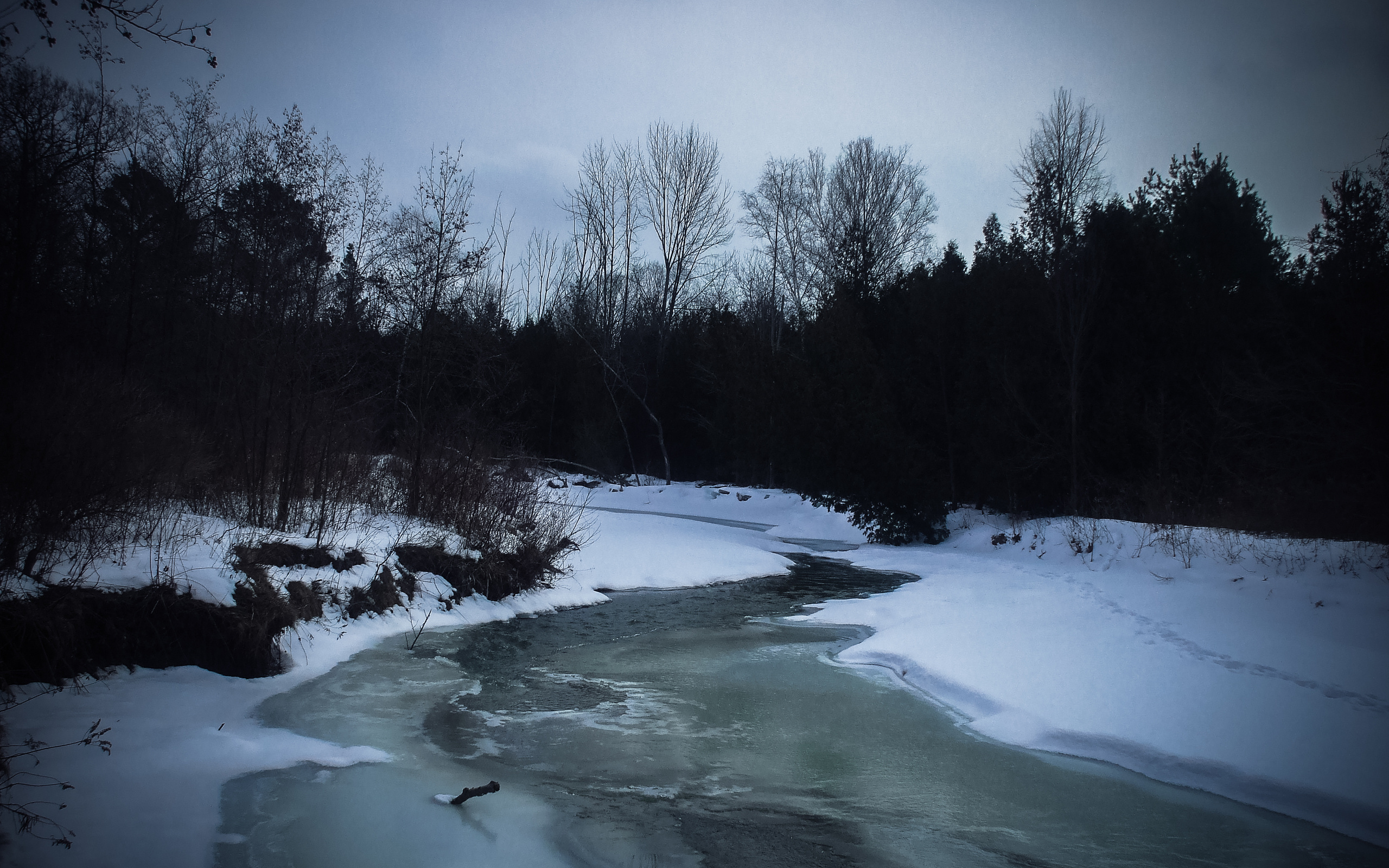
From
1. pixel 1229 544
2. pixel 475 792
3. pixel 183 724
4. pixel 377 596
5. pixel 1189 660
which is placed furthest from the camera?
pixel 1229 544

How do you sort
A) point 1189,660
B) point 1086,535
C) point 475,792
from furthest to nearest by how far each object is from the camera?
point 1086,535 → point 1189,660 → point 475,792

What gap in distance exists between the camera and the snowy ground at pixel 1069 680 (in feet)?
14.7

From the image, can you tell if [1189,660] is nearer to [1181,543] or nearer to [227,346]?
[1181,543]

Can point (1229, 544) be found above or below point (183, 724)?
above

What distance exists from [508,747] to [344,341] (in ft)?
27.6

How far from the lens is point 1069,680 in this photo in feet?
22.5

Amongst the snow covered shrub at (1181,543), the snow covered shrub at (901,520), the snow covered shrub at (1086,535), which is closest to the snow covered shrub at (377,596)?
the snow covered shrub at (1181,543)

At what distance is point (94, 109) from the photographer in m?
12.5

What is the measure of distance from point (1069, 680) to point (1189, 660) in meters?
1.19

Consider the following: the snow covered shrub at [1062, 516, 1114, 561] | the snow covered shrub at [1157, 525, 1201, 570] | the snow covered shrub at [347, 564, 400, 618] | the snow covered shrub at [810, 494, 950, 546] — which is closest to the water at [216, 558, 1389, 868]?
the snow covered shrub at [347, 564, 400, 618]

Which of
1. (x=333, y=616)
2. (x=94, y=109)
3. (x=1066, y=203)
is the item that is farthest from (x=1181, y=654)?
(x=1066, y=203)

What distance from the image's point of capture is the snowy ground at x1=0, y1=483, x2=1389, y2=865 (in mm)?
4488

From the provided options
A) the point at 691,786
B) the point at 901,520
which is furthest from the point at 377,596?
the point at 901,520

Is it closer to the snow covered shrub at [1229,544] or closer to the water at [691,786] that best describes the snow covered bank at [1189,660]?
the snow covered shrub at [1229,544]
